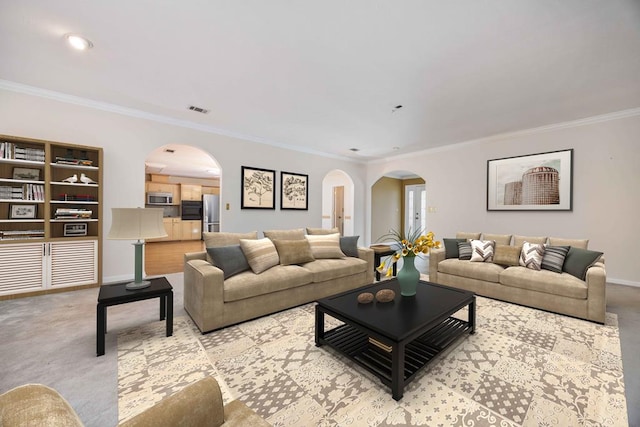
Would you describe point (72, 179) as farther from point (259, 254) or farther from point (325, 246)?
point (325, 246)

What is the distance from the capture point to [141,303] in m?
3.18

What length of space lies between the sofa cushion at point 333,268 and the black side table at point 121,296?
150 cm

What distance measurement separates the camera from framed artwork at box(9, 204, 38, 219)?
336 cm

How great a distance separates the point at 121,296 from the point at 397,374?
2.17 meters

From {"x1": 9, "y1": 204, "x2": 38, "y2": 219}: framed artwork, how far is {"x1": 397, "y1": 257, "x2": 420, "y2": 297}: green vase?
457 centimetres

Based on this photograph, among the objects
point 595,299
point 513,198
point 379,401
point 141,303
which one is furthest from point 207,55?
point 513,198

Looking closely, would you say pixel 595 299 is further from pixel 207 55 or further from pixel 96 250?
pixel 96 250

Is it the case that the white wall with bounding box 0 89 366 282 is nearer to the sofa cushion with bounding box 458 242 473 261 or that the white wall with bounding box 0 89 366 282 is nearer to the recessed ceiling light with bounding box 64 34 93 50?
the recessed ceiling light with bounding box 64 34 93 50

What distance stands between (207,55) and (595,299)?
4578 mm

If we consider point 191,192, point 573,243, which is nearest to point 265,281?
point 573,243

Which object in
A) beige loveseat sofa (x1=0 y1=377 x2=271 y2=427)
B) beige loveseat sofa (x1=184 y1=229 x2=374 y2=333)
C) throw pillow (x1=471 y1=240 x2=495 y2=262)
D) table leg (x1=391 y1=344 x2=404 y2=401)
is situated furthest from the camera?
throw pillow (x1=471 y1=240 x2=495 y2=262)

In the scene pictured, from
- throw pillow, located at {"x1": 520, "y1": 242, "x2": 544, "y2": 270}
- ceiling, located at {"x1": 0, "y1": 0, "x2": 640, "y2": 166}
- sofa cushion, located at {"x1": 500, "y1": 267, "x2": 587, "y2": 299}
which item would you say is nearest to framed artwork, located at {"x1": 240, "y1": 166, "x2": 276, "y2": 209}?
ceiling, located at {"x1": 0, "y1": 0, "x2": 640, "y2": 166}

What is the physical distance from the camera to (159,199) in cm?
904

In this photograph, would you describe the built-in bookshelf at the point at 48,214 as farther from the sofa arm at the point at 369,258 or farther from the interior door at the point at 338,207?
the interior door at the point at 338,207
